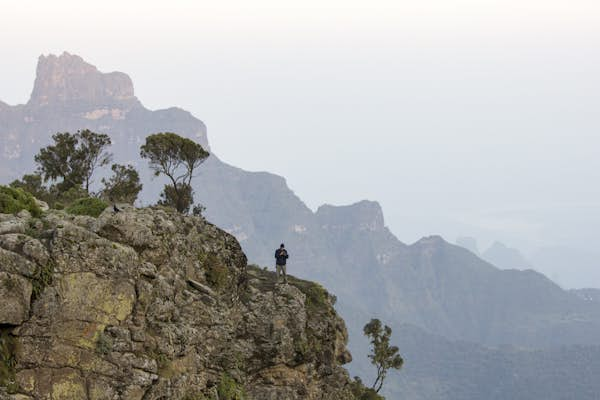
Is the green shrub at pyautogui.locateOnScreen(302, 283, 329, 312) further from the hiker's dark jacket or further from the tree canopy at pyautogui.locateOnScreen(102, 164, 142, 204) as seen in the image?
the tree canopy at pyautogui.locateOnScreen(102, 164, 142, 204)

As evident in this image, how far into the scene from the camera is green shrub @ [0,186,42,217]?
31438 millimetres

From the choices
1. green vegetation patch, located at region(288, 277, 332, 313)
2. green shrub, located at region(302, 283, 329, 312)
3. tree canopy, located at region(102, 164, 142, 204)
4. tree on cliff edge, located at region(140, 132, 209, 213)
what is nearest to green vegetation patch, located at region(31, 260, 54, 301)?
green vegetation patch, located at region(288, 277, 332, 313)

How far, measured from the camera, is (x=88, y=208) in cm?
3516

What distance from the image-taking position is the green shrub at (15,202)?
1238 inches

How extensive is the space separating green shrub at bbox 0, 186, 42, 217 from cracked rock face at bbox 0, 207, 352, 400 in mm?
3822

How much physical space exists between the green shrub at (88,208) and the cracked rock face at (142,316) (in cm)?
462

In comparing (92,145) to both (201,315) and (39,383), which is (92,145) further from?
(39,383)

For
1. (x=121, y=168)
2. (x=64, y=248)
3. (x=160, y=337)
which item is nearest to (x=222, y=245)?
(x=160, y=337)

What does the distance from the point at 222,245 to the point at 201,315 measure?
6.20 meters

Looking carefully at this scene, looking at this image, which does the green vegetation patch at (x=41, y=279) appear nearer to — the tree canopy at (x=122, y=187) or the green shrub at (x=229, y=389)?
the green shrub at (x=229, y=389)

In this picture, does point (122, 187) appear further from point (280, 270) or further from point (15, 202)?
point (15, 202)

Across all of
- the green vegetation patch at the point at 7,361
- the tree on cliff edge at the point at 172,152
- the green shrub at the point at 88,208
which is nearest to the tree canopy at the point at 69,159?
the tree on cliff edge at the point at 172,152

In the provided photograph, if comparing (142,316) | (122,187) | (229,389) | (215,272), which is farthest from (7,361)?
(122,187)

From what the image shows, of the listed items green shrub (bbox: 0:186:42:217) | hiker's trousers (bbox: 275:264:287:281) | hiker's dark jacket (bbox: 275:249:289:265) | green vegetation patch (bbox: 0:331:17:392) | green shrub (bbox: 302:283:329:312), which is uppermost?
hiker's dark jacket (bbox: 275:249:289:265)
